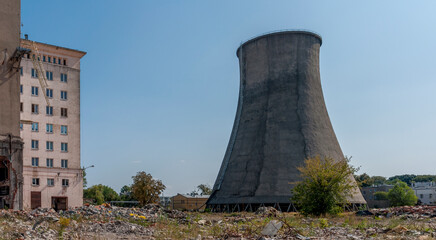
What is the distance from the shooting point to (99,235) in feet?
44.5

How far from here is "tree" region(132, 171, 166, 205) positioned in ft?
153

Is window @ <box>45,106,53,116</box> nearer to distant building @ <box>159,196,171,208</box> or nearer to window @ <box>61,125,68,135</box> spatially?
window @ <box>61,125,68,135</box>

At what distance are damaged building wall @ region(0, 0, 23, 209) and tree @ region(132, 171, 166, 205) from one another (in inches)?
715

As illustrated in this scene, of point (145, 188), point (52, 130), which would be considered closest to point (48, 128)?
point (52, 130)

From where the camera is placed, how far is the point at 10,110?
99.7 ft

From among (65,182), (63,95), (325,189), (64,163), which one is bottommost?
(325,189)

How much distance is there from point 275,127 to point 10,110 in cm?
2033

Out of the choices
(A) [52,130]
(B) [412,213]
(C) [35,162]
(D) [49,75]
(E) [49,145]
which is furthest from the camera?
(D) [49,75]

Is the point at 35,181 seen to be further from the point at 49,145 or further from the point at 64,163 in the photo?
the point at 49,145

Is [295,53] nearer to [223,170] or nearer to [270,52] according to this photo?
[270,52]

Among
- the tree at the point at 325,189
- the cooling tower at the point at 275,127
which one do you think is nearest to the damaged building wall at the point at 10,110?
the cooling tower at the point at 275,127

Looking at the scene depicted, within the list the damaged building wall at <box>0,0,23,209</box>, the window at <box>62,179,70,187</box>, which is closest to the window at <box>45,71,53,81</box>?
the window at <box>62,179,70,187</box>

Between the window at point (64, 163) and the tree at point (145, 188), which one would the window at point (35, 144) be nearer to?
the window at point (64, 163)

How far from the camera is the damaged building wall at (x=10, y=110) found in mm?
29062
